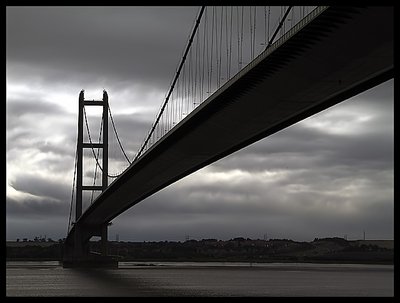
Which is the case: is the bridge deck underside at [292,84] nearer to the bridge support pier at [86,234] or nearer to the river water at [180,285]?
the river water at [180,285]

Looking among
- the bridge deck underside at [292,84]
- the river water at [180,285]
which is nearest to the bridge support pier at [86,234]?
the river water at [180,285]

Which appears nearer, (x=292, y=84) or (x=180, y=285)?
(x=292, y=84)

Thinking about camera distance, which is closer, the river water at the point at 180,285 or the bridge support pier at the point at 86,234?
the river water at the point at 180,285

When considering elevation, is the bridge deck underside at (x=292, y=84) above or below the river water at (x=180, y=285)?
above

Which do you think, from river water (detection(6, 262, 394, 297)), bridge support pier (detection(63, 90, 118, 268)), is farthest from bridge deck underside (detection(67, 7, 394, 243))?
bridge support pier (detection(63, 90, 118, 268))

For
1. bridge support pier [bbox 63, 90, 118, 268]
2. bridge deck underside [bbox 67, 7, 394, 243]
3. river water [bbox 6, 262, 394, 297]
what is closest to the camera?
bridge deck underside [bbox 67, 7, 394, 243]

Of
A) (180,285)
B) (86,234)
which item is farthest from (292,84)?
(86,234)

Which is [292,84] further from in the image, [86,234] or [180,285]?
[86,234]

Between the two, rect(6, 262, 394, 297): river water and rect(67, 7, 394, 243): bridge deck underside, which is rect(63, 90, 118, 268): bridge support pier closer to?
rect(6, 262, 394, 297): river water
